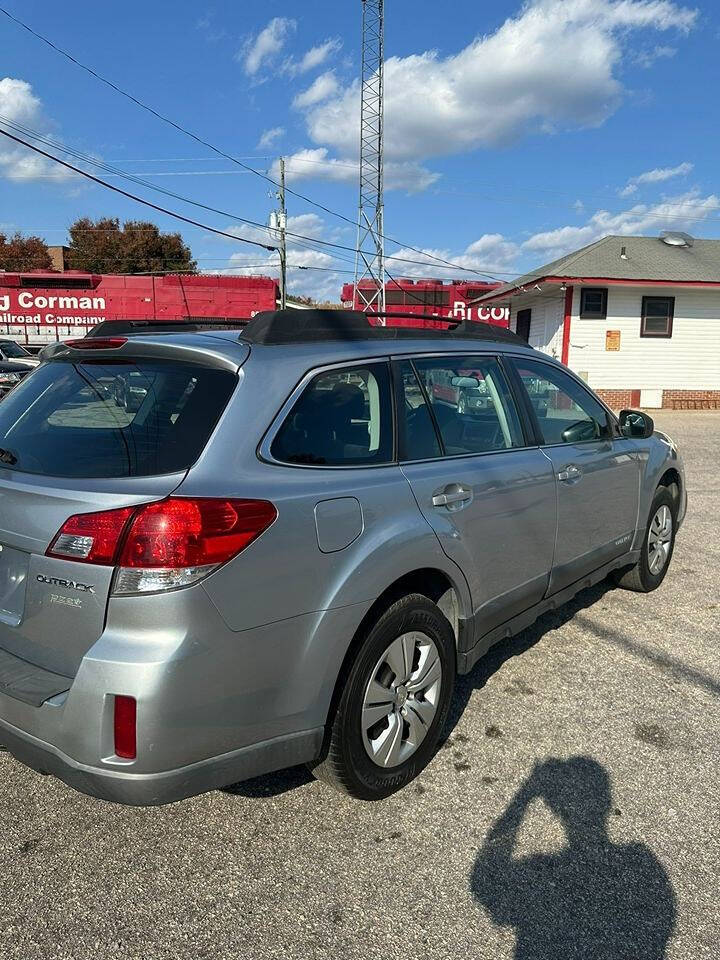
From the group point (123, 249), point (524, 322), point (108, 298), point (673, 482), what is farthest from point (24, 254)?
point (673, 482)

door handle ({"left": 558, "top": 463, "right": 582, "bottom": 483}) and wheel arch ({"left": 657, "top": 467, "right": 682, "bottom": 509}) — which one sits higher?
door handle ({"left": 558, "top": 463, "right": 582, "bottom": 483})

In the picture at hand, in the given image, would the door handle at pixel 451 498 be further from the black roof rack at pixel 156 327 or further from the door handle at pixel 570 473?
the black roof rack at pixel 156 327

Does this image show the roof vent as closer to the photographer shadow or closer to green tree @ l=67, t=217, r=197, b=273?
the photographer shadow

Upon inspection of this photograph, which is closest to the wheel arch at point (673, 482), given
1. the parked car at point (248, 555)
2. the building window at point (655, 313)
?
the parked car at point (248, 555)

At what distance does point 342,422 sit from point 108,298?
111ft

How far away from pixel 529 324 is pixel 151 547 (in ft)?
83.1

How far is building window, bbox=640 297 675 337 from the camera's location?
72.8 ft

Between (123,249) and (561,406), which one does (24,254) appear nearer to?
(123,249)

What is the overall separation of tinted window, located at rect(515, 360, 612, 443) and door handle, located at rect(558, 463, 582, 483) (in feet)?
0.57

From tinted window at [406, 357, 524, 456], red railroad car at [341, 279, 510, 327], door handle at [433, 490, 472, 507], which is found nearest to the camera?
door handle at [433, 490, 472, 507]

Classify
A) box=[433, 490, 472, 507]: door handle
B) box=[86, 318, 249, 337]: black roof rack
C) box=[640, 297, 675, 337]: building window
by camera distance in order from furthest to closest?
box=[640, 297, 675, 337]: building window < box=[86, 318, 249, 337]: black roof rack < box=[433, 490, 472, 507]: door handle

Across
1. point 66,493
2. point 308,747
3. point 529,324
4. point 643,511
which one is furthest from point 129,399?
point 529,324

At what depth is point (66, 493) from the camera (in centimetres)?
229

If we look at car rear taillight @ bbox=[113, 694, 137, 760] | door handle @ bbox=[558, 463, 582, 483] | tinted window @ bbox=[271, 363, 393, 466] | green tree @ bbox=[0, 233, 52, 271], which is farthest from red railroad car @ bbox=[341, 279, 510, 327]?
green tree @ bbox=[0, 233, 52, 271]
